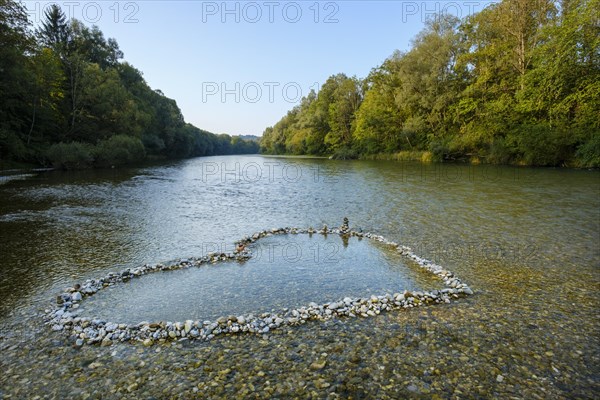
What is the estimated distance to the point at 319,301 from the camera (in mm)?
6941

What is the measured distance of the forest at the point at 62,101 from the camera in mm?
34875

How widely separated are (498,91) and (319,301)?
167ft

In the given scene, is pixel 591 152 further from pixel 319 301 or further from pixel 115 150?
pixel 115 150

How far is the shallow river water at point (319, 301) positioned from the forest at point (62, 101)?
28456 mm

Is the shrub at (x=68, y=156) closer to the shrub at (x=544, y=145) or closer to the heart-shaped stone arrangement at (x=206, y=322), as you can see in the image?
the heart-shaped stone arrangement at (x=206, y=322)

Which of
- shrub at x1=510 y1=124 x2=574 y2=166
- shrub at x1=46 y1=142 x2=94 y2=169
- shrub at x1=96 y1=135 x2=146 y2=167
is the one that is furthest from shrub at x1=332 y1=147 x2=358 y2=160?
shrub at x1=46 y1=142 x2=94 y2=169

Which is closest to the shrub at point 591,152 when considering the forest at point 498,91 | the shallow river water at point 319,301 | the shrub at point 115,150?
the forest at point 498,91

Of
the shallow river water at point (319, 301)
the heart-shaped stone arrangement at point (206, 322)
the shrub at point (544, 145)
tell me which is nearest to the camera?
the shallow river water at point (319, 301)

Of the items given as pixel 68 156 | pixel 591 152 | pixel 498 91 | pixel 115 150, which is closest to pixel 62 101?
pixel 115 150

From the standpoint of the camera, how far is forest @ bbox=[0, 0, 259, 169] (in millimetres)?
34875

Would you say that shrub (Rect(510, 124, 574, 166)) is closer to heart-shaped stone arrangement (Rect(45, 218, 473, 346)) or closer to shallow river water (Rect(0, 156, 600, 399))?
shallow river water (Rect(0, 156, 600, 399))

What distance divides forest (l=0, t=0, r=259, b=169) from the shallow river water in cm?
2846

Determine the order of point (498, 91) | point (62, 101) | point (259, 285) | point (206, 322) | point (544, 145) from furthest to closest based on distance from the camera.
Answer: point (62, 101), point (498, 91), point (544, 145), point (259, 285), point (206, 322)

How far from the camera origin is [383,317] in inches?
243
